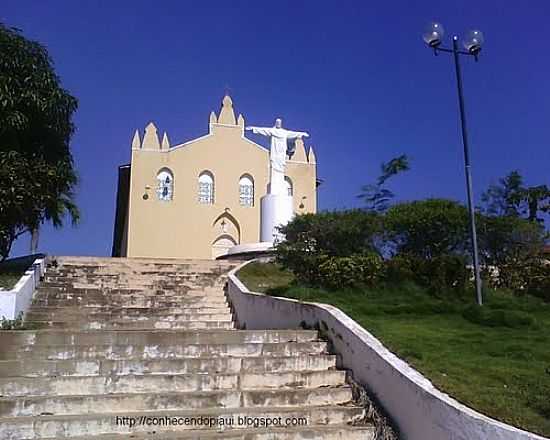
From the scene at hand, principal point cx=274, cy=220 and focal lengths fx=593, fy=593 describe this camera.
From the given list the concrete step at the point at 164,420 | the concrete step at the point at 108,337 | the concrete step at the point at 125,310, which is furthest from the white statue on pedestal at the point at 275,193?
the concrete step at the point at 164,420

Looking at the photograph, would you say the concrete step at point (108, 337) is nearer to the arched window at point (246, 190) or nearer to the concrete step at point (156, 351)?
the concrete step at point (156, 351)

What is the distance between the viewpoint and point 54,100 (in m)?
12.4

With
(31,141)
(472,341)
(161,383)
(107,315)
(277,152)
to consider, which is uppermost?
(277,152)

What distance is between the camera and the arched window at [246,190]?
105 ft

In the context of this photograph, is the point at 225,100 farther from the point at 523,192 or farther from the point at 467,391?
the point at 467,391

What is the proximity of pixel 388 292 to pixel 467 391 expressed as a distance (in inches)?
244

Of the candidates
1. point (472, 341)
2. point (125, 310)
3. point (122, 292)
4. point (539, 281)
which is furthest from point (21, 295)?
point (539, 281)

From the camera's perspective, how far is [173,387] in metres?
6.04

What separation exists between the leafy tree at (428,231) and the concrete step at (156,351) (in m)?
6.07

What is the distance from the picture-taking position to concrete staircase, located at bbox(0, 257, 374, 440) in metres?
5.31

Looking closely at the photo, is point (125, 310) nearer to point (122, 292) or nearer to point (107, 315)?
point (107, 315)

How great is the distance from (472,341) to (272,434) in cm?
293

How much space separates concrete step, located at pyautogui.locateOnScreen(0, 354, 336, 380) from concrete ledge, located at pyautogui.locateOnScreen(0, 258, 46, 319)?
334 centimetres

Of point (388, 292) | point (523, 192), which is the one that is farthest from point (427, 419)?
point (523, 192)
